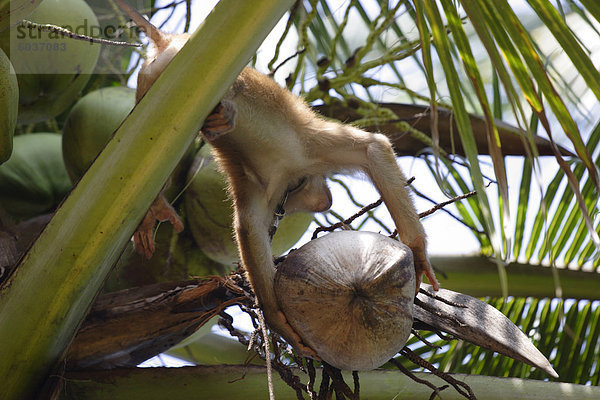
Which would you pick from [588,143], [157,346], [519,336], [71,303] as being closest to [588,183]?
[588,143]

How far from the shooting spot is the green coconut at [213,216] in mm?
1987

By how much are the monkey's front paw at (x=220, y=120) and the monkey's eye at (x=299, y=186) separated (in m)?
0.36

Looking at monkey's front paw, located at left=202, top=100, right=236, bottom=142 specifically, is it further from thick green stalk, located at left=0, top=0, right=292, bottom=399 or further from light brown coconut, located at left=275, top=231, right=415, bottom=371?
light brown coconut, located at left=275, top=231, right=415, bottom=371

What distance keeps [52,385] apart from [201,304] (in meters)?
0.34

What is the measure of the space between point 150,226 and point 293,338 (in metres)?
0.46

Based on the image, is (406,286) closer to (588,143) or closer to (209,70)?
(209,70)

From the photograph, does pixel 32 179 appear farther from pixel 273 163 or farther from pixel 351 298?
pixel 351 298

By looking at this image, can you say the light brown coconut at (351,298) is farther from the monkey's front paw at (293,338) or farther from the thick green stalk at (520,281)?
the thick green stalk at (520,281)

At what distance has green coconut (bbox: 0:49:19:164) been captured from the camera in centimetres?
144

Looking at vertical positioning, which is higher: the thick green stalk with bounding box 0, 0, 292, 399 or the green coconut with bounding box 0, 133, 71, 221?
the thick green stalk with bounding box 0, 0, 292, 399

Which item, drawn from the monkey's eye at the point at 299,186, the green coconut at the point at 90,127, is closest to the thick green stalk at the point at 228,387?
the monkey's eye at the point at 299,186

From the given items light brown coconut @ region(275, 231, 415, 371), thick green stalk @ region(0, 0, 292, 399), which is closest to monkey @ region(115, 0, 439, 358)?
light brown coconut @ region(275, 231, 415, 371)

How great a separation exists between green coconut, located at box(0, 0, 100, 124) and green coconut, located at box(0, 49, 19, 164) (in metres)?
0.37

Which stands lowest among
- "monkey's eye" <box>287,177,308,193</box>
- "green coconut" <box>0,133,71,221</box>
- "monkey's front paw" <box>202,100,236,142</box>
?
"green coconut" <box>0,133,71,221</box>
